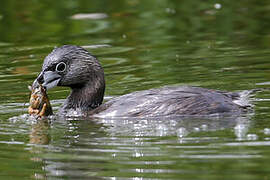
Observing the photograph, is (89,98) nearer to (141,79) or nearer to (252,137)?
(141,79)

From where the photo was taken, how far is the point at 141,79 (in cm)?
1338

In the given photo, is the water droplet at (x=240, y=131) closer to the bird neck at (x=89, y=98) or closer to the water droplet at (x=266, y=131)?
the water droplet at (x=266, y=131)

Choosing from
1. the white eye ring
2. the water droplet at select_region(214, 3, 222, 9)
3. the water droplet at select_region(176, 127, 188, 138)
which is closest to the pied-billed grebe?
the white eye ring

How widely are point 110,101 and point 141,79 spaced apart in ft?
8.19

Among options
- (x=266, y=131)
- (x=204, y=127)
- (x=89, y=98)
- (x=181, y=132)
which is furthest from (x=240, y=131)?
(x=89, y=98)

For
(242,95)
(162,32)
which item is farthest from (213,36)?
(242,95)

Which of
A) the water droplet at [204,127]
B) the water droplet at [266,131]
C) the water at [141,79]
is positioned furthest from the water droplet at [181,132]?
the water droplet at [266,131]

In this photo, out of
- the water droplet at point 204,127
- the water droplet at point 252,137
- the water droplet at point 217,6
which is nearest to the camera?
the water droplet at point 252,137

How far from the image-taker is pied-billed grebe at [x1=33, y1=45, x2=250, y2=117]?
10461 mm

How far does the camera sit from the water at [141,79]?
8039 mm

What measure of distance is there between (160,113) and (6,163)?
108 inches

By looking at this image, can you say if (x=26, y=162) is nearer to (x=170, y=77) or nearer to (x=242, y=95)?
(x=242, y=95)

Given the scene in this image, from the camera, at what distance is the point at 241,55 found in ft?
48.6

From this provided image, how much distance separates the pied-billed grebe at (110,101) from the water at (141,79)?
21 centimetres
